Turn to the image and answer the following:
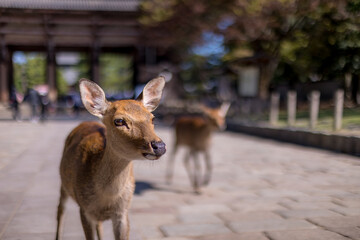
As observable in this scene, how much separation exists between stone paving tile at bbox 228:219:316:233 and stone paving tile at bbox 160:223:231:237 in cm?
14

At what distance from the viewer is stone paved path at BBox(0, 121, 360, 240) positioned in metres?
3.12

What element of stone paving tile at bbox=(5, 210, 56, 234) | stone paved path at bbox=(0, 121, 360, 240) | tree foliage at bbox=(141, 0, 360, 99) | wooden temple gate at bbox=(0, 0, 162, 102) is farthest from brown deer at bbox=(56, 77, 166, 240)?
wooden temple gate at bbox=(0, 0, 162, 102)

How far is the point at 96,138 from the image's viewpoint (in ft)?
10.6

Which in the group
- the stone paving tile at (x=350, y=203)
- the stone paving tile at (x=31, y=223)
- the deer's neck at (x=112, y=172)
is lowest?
the stone paving tile at (x=31, y=223)

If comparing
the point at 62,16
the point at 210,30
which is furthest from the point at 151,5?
the point at 62,16

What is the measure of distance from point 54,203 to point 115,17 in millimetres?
23030

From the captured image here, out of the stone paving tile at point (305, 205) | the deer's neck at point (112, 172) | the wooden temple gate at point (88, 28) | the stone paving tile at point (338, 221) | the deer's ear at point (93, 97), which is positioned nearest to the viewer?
the stone paving tile at point (338, 221)

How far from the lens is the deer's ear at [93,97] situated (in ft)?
8.64

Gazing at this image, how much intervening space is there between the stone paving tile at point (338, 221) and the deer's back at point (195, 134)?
104 inches

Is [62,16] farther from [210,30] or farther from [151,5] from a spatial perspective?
[210,30]

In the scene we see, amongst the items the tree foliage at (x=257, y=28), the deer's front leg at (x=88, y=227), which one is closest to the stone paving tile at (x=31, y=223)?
the deer's front leg at (x=88, y=227)

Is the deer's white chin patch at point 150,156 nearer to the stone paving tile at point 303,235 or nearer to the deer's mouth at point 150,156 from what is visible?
the deer's mouth at point 150,156

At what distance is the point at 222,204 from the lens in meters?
4.93

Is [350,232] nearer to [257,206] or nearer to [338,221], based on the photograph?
[338,221]
